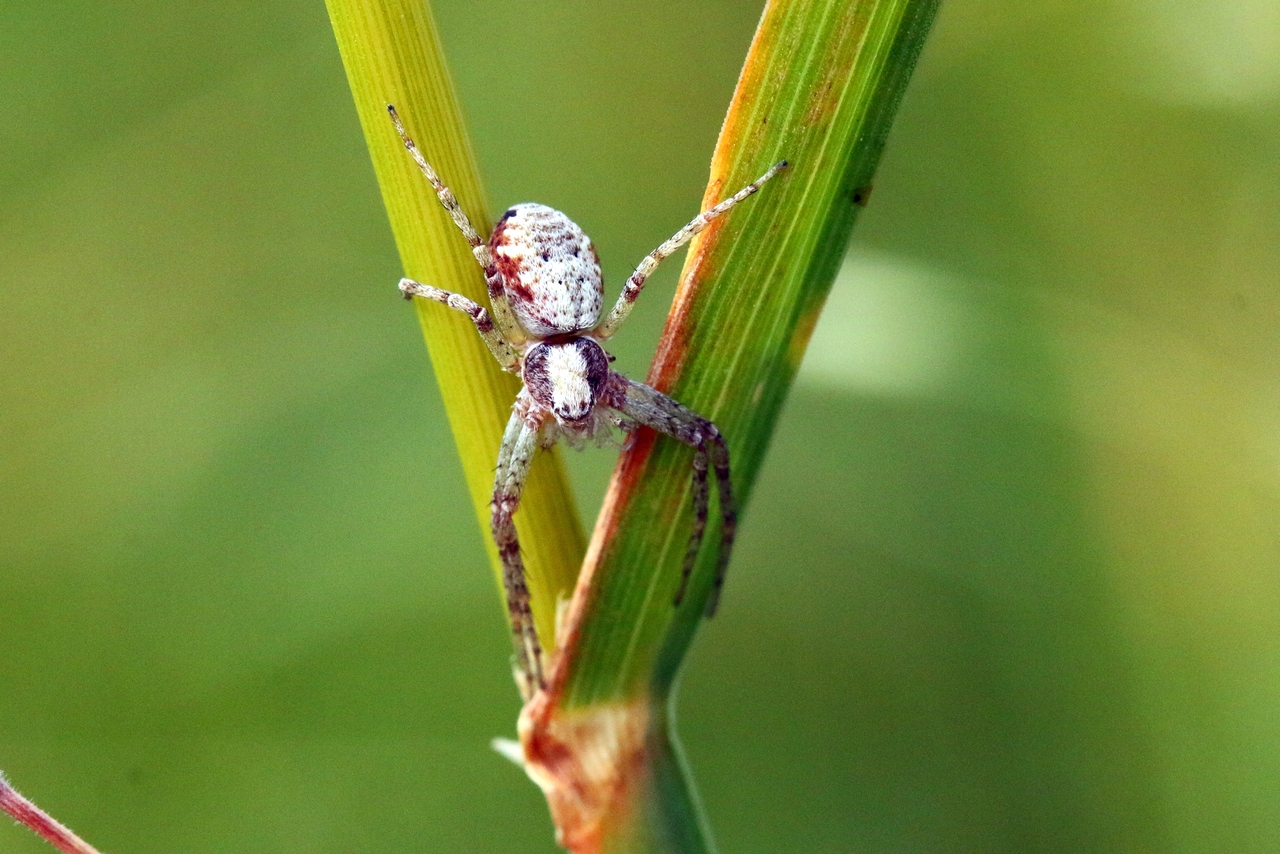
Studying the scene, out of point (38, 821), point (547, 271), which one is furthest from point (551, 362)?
point (38, 821)

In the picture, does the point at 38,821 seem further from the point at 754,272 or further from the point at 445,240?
the point at 754,272

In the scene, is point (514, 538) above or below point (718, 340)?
below

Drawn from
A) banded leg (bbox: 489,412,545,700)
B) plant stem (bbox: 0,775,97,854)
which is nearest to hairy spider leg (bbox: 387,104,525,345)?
banded leg (bbox: 489,412,545,700)

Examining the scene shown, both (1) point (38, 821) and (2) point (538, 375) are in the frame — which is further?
(2) point (538, 375)

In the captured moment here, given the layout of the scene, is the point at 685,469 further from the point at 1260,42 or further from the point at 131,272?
the point at 131,272

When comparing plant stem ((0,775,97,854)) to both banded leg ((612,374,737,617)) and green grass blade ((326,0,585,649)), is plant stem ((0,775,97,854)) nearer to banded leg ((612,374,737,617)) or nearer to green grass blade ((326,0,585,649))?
green grass blade ((326,0,585,649))

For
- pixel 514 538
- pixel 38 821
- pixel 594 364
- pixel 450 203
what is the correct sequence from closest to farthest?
1. pixel 38 821
2. pixel 450 203
3. pixel 514 538
4. pixel 594 364
